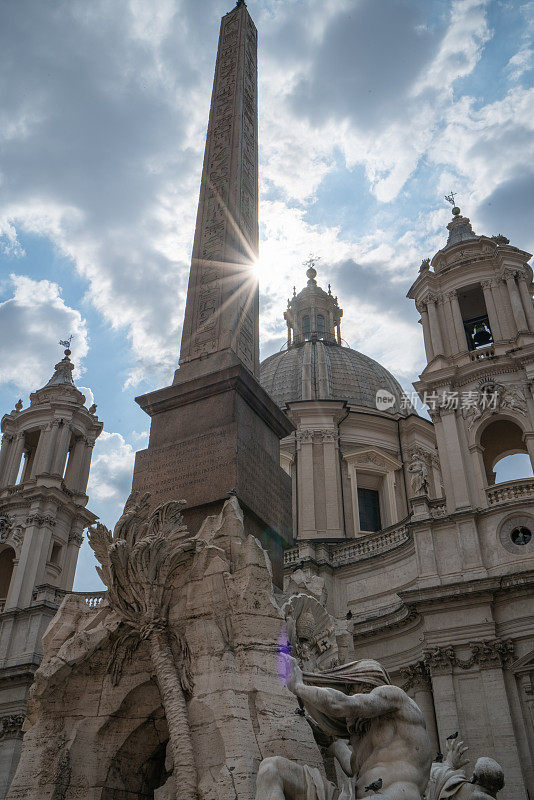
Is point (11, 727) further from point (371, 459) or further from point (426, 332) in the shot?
point (426, 332)

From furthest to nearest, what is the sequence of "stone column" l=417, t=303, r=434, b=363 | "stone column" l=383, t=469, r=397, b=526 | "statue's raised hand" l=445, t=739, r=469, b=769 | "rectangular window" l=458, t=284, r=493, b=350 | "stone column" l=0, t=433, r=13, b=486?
"stone column" l=0, t=433, r=13, b=486 → "stone column" l=383, t=469, r=397, b=526 → "rectangular window" l=458, t=284, r=493, b=350 → "stone column" l=417, t=303, r=434, b=363 → "statue's raised hand" l=445, t=739, r=469, b=769

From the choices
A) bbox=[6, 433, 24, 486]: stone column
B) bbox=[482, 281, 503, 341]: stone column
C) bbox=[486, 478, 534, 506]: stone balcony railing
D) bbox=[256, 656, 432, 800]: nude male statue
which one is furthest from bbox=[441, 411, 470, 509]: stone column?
bbox=[6, 433, 24, 486]: stone column

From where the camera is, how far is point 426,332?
26.4 m

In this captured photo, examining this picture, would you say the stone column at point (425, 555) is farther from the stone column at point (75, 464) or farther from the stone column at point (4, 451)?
the stone column at point (4, 451)

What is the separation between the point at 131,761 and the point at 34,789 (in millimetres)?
813

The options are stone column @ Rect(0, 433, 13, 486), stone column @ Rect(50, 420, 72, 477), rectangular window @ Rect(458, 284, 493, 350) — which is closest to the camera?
rectangular window @ Rect(458, 284, 493, 350)

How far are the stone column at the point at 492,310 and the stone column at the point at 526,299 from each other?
943 millimetres

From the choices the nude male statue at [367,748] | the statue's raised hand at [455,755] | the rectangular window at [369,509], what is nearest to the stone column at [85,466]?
the rectangular window at [369,509]

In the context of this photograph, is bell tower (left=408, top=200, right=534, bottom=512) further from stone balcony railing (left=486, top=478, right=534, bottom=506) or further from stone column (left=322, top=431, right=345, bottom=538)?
stone column (left=322, top=431, right=345, bottom=538)

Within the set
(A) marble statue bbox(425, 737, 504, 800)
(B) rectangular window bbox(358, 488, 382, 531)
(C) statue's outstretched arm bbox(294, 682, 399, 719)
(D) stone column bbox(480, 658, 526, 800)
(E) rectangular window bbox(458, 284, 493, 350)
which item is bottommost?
(A) marble statue bbox(425, 737, 504, 800)

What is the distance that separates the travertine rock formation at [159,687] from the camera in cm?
529

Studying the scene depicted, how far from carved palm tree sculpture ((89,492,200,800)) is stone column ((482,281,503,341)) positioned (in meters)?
20.6

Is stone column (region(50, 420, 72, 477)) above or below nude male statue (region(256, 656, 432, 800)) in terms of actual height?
above

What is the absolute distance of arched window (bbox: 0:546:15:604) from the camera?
98.6 ft
